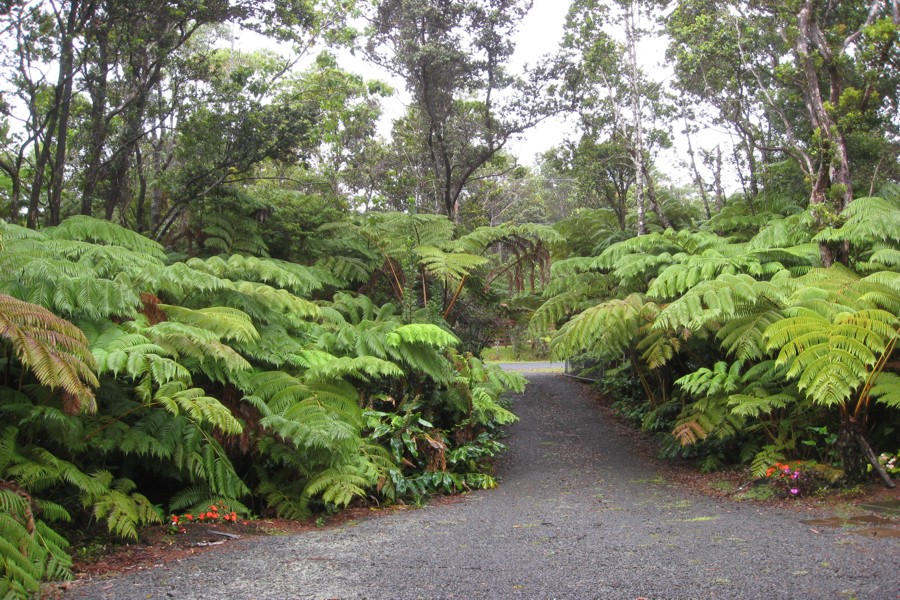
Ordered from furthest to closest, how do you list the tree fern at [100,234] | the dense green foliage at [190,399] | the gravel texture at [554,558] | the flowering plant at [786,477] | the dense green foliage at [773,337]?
the tree fern at [100,234] < the flowering plant at [786,477] < the dense green foliage at [773,337] < the dense green foliage at [190,399] < the gravel texture at [554,558]

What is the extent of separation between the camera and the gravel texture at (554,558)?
2.98 m

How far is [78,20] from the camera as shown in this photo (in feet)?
24.8

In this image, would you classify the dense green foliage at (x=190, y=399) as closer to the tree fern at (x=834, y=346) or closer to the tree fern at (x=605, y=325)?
the tree fern at (x=605, y=325)

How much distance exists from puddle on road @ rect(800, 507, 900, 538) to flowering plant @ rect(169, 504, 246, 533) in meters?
4.20

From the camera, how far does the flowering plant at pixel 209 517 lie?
421 centimetres

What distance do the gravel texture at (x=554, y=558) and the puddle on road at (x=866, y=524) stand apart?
5.9 inches

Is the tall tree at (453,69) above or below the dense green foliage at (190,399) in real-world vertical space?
above

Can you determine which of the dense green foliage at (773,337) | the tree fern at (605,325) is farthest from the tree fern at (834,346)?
the tree fern at (605,325)

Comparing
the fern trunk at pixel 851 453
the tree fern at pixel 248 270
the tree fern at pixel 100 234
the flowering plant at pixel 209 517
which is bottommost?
the flowering plant at pixel 209 517

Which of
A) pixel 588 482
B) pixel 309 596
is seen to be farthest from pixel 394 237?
pixel 309 596

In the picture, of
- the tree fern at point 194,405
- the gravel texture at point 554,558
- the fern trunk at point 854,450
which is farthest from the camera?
the fern trunk at point 854,450

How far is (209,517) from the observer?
4.36 metres

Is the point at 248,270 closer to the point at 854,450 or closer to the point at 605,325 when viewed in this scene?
the point at 605,325

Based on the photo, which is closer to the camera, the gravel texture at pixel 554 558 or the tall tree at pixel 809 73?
the gravel texture at pixel 554 558
